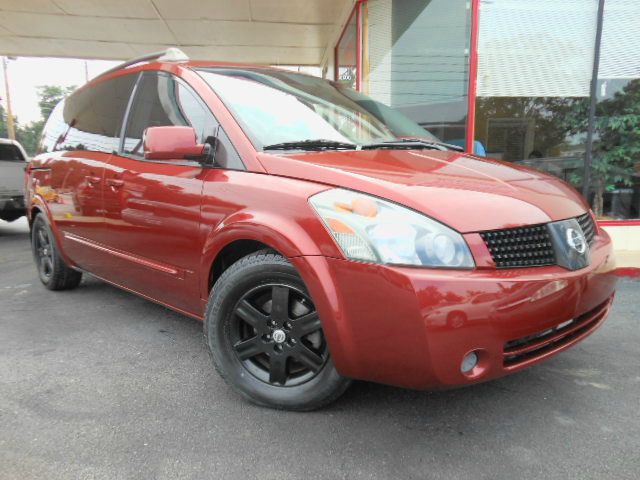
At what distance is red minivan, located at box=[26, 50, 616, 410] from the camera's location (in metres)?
1.70

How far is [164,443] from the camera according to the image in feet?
6.33

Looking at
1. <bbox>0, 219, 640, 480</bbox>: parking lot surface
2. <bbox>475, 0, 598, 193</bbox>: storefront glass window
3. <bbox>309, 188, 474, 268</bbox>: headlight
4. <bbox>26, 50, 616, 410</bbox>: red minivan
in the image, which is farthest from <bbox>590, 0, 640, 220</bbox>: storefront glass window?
<bbox>309, 188, 474, 268</bbox>: headlight

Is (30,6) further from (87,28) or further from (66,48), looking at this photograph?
(66,48)

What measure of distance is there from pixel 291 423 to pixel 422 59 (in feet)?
Result: 17.7

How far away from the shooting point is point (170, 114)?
108 inches

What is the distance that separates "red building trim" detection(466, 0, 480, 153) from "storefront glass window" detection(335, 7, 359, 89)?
6.53 ft

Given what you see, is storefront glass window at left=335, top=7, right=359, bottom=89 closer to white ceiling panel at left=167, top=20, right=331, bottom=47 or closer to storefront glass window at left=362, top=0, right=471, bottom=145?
storefront glass window at left=362, top=0, right=471, bottom=145

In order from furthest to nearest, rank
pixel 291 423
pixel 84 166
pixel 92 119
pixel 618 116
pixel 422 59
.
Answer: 1. pixel 422 59
2. pixel 618 116
3. pixel 92 119
4. pixel 84 166
5. pixel 291 423

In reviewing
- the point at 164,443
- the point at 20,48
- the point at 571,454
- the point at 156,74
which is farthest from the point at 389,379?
the point at 20,48

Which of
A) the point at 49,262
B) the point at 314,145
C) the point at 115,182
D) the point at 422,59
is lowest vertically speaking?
the point at 49,262

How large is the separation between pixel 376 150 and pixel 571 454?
5.07ft

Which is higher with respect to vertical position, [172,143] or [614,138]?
[614,138]

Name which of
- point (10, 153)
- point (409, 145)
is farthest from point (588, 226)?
point (10, 153)

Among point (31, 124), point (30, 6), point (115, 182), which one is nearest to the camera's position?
point (115, 182)
